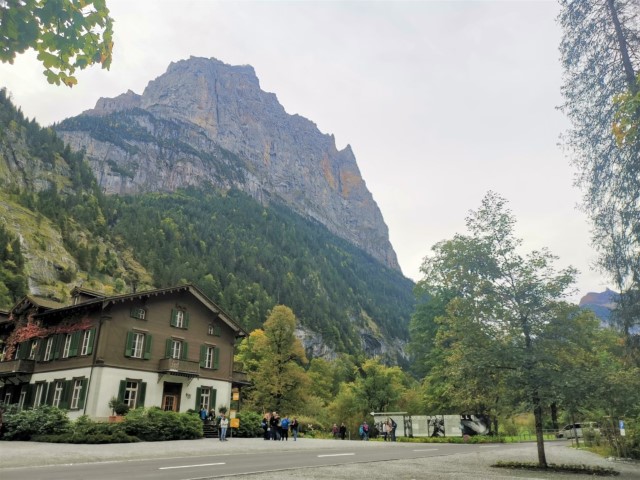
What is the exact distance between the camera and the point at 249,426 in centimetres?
3341

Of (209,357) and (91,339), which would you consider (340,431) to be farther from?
(91,339)

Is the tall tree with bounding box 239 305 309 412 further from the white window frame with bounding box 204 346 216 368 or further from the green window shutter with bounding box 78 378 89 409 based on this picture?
the green window shutter with bounding box 78 378 89 409

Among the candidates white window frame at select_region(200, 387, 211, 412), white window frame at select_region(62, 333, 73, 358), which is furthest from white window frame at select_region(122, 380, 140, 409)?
white window frame at select_region(200, 387, 211, 412)

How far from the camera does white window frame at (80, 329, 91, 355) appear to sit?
33.2 m

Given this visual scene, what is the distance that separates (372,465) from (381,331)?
165m

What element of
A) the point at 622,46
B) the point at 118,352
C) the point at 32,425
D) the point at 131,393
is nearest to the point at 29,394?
the point at 131,393

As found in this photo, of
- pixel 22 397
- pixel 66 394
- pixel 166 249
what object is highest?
pixel 166 249

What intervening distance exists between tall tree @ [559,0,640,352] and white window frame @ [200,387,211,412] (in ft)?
100

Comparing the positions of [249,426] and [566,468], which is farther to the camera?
[249,426]

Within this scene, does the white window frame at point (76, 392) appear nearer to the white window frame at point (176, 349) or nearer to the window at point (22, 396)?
the white window frame at point (176, 349)

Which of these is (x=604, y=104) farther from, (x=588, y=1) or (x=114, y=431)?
(x=114, y=431)

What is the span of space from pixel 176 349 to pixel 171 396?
11.6ft

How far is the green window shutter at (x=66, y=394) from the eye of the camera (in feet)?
106

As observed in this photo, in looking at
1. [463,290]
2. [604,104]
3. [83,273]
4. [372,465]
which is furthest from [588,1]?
[83,273]
